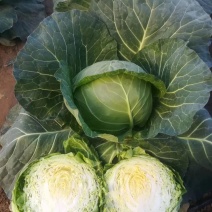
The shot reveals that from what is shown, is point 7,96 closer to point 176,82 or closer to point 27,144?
point 27,144

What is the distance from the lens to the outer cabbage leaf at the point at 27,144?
5.94 ft

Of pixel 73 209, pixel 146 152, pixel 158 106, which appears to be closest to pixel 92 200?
pixel 73 209

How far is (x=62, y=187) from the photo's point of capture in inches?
63.1

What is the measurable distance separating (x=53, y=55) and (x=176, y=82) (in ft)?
1.67

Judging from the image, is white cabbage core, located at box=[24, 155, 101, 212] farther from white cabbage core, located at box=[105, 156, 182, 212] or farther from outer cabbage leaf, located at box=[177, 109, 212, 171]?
outer cabbage leaf, located at box=[177, 109, 212, 171]

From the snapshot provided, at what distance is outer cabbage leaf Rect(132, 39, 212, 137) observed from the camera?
1621mm

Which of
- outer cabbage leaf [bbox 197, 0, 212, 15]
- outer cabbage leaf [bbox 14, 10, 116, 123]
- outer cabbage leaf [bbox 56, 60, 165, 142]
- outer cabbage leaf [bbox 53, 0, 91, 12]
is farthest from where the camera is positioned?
outer cabbage leaf [bbox 197, 0, 212, 15]

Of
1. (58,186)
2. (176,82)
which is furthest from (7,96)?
(176,82)

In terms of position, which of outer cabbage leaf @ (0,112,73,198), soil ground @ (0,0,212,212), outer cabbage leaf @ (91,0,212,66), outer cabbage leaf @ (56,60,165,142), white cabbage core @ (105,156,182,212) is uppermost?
outer cabbage leaf @ (91,0,212,66)

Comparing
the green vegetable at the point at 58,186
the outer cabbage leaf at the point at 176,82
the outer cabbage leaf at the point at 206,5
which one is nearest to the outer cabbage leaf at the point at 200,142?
the outer cabbage leaf at the point at 176,82

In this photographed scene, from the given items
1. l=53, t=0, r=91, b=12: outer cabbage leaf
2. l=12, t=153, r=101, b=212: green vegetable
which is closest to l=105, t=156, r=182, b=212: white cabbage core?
l=12, t=153, r=101, b=212: green vegetable

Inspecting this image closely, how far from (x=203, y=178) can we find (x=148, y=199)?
0.39m

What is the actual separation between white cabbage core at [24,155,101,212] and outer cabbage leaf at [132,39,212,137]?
0.31 meters

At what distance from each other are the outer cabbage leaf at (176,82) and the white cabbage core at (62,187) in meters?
0.31
